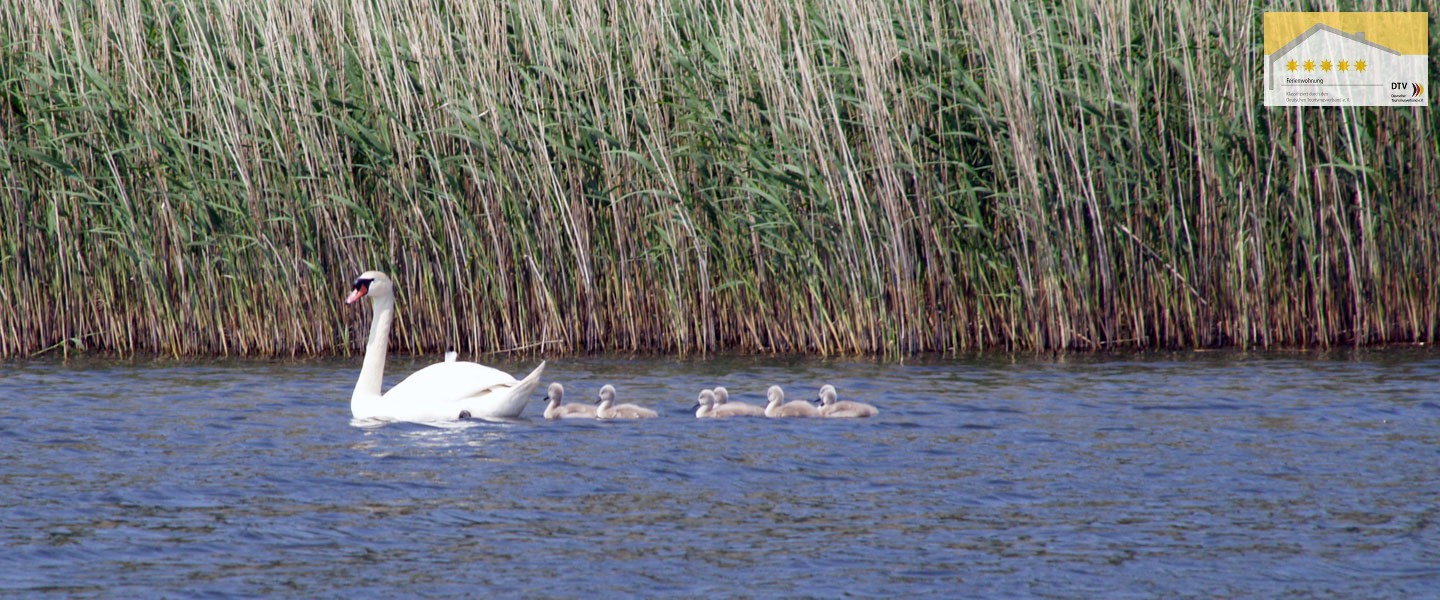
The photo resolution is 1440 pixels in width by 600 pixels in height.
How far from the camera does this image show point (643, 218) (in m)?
12.2

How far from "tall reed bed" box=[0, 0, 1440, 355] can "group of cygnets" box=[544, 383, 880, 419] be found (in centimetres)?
240

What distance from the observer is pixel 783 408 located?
9.41m

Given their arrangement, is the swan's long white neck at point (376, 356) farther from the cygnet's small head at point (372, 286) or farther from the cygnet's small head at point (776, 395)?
the cygnet's small head at point (776, 395)

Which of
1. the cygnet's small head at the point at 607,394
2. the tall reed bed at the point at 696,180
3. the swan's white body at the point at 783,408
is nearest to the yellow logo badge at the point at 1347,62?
the tall reed bed at the point at 696,180

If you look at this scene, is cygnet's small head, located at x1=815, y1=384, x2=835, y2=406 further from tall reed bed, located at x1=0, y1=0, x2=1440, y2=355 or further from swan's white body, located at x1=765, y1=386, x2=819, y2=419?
tall reed bed, located at x1=0, y1=0, x2=1440, y2=355

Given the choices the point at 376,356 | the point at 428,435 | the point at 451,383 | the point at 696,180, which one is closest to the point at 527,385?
the point at 451,383

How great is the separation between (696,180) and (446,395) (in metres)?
3.27

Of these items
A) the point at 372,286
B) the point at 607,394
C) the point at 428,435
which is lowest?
the point at 428,435

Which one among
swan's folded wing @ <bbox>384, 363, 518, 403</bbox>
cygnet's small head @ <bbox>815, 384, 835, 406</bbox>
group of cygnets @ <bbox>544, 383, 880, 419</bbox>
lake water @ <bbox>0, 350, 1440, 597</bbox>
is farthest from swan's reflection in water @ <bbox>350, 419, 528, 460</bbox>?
cygnet's small head @ <bbox>815, 384, 835, 406</bbox>

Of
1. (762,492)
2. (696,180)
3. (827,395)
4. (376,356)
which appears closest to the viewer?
(762,492)

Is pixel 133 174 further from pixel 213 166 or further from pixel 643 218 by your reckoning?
pixel 643 218

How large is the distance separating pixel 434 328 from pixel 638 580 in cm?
662

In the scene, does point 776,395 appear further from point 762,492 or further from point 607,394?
point 762,492

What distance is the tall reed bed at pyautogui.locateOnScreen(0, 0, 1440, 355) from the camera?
11.6 metres
